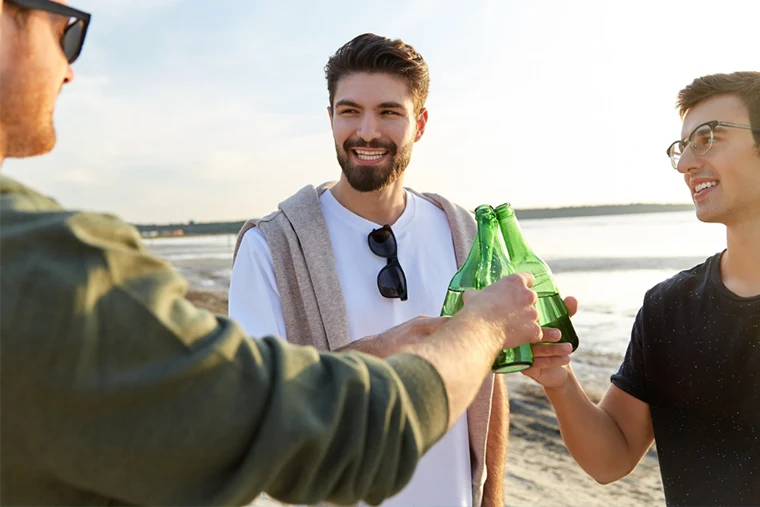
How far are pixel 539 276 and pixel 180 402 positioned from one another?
4.97ft

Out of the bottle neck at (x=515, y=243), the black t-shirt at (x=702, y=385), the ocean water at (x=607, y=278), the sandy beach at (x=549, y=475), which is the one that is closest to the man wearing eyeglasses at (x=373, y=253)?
the bottle neck at (x=515, y=243)

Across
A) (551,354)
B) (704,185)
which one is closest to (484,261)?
(551,354)

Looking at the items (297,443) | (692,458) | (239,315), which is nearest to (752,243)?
(692,458)

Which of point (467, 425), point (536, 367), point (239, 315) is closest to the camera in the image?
point (536, 367)

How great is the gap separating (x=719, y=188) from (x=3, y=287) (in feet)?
9.06

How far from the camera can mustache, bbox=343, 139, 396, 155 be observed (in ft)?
9.72

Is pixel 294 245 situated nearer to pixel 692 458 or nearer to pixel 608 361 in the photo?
pixel 692 458

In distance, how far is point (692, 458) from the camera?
2404mm

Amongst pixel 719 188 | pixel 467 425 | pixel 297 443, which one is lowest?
pixel 467 425

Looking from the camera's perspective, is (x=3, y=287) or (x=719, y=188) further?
(x=719, y=188)

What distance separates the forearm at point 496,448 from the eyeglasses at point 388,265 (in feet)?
2.14

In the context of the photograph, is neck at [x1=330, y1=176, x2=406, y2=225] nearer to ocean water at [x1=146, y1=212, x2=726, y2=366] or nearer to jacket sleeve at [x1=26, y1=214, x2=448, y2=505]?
jacket sleeve at [x1=26, y1=214, x2=448, y2=505]

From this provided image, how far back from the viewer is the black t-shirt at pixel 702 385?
232cm

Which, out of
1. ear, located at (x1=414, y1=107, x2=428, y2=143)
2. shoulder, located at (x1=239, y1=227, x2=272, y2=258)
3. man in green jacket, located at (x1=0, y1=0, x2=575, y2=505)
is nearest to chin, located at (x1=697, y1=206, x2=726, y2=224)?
ear, located at (x1=414, y1=107, x2=428, y2=143)
